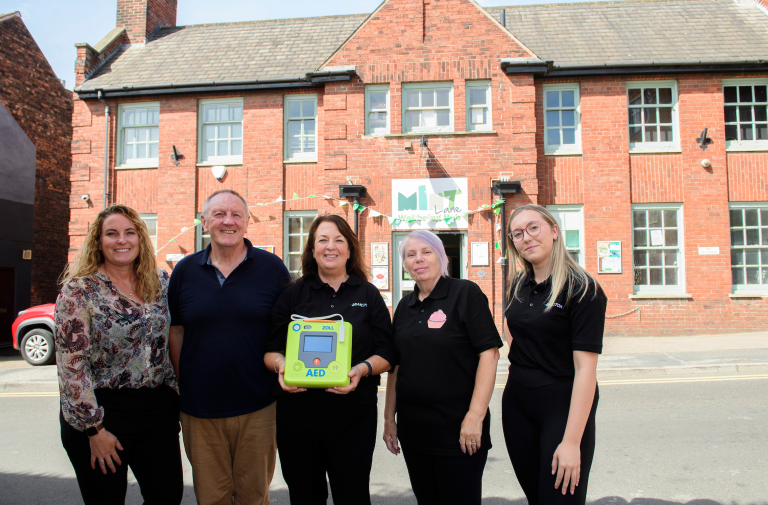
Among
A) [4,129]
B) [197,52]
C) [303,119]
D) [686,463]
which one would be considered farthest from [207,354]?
[4,129]

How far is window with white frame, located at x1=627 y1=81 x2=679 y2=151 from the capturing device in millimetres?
11547

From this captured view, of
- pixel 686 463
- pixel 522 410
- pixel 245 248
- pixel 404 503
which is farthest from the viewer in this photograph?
pixel 686 463

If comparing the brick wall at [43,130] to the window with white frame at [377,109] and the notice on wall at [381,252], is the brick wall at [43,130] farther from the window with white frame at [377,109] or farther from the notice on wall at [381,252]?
the notice on wall at [381,252]

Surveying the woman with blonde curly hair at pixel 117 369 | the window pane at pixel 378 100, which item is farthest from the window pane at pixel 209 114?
the woman with blonde curly hair at pixel 117 369

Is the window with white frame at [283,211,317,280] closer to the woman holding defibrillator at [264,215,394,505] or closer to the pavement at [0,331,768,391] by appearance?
the pavement at [0,331,768,391]

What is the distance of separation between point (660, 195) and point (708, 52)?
144 inches

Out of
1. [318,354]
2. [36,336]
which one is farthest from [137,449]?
[36,336]

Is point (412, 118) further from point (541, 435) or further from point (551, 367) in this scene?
point (541, 435)

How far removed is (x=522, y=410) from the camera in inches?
91.7

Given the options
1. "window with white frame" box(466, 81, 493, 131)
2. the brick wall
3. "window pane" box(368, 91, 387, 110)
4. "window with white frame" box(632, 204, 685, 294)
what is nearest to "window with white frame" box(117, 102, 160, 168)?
the brick wall

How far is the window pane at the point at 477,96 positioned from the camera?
11.4 m

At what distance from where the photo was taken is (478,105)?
37.3 ft

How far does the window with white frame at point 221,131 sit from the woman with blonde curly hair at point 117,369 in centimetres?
1029

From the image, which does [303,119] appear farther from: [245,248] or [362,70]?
[245,248]
